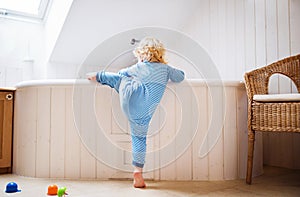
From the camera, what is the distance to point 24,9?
2.78 m

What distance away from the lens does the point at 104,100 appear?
1.92 meters

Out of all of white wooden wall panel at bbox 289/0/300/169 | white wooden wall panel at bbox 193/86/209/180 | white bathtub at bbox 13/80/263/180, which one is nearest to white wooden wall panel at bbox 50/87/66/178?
white bathtub at bbox 13/80/263/180

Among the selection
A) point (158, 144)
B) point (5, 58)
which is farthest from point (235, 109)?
point (5, 58)

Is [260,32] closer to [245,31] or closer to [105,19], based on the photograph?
[245,31]

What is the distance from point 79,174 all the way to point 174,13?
1.71 m

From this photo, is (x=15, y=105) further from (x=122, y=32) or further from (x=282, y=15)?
(x=282, y=15)

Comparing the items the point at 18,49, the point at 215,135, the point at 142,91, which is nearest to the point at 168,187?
the point at 215,135

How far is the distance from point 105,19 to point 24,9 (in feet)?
2.55

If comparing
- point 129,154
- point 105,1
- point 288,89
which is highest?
point 105,1

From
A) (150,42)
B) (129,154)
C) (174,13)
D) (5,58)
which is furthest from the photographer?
(174,13)

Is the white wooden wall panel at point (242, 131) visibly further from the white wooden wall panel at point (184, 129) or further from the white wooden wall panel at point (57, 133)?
the white wooden wall panel at point (57, 133)

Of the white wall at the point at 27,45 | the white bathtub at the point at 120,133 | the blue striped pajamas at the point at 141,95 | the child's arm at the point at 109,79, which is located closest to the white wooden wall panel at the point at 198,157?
the white bathtub at the point at 120,133

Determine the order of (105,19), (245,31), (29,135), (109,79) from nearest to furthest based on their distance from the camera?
(109,79) → (29,135) → (245,31) → (105,19)

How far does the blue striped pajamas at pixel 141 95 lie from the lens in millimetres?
1691
